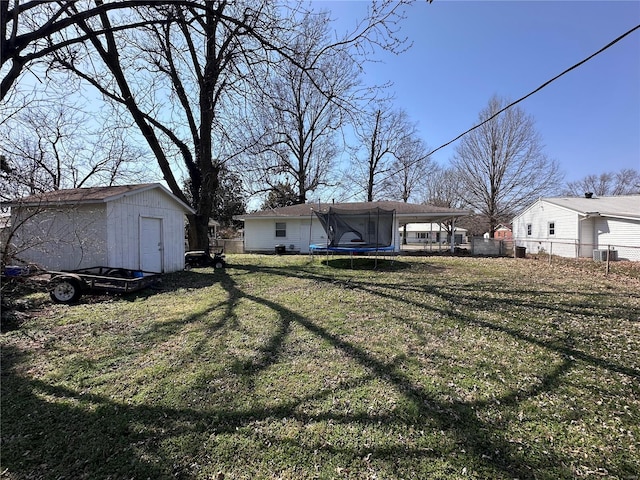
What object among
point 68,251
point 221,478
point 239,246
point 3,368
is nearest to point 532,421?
point 221,478

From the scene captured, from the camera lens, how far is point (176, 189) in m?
12.9

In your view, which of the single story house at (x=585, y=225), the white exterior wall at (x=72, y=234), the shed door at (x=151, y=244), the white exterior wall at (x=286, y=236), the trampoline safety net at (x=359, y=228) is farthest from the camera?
the white exterior wall at (x=286, y=236)

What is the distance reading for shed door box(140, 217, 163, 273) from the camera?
32.5ft

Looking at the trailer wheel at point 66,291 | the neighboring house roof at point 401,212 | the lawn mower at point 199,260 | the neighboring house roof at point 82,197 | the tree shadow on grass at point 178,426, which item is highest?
the neighboring house roof at point 401,212

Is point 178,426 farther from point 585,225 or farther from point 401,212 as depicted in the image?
point 585,225

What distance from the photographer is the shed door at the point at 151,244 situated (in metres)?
9.90

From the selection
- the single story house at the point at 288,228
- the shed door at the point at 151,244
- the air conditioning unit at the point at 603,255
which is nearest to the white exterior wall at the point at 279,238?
the single story house at the point at 288,228

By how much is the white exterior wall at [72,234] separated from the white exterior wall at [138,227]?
237 mm

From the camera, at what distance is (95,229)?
8.67 meters

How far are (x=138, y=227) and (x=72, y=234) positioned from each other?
1.67 metres

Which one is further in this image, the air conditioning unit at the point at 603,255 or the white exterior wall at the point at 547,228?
the white exterior wall at the point at 547,228

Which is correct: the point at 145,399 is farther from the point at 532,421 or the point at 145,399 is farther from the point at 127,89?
the point at 127,89

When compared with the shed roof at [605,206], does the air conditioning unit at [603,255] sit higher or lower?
lower

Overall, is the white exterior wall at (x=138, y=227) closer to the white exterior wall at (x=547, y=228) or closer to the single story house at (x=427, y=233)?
the white exterior wall at (x=547, y=228)
